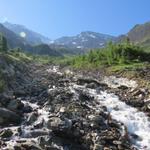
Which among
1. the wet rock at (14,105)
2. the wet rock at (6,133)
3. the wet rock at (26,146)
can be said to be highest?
the wet rock at (14,105)

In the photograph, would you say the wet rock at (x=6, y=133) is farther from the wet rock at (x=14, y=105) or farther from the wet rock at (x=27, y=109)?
the wet rock at (x=27, y=109)

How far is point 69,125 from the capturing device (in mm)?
33688

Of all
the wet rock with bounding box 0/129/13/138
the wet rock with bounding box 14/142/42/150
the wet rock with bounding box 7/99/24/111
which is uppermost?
the wet rock with bounding box 7/99/24/111

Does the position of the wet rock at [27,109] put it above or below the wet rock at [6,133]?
above

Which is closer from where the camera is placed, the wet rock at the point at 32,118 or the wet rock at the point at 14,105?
the wet rock at the point at 32,118

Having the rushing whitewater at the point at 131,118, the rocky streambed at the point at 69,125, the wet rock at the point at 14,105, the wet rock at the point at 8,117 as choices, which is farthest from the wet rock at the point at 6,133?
the rushing whitewater at the point at 131,118

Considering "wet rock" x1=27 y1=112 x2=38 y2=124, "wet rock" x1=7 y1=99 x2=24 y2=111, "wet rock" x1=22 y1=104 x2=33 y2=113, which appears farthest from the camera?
"wet rock" x1=22 y1=104 x2=33 y2=113

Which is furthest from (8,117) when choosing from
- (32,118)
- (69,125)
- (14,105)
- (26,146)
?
(26,146)

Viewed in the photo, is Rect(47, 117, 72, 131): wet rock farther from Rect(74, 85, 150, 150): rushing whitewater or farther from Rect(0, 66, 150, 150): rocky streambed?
Rect(74, 85, 150, 150): rushing whitewater

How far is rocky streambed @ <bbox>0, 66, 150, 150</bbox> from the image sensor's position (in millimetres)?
31594

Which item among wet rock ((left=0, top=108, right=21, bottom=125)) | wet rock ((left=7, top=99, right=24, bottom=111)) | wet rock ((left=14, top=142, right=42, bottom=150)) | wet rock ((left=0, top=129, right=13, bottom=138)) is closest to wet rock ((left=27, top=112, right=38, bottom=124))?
wet rock ((left=0, top=108, right=21, bottom=125))

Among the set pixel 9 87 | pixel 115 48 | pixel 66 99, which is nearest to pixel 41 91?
pixel 9 87

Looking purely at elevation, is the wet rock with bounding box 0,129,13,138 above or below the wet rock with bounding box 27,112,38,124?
below

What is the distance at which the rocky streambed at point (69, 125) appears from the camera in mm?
31594
